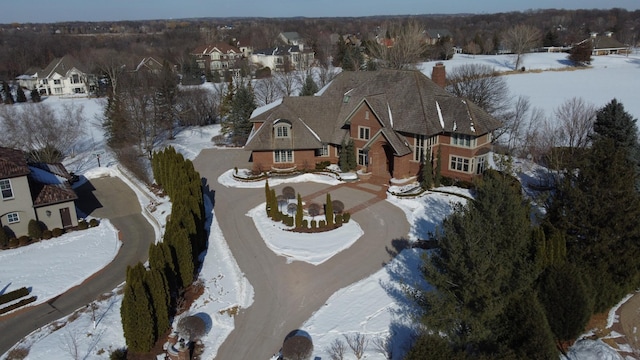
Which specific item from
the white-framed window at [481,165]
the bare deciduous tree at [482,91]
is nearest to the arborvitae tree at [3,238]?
the white-framed window at [481,165]

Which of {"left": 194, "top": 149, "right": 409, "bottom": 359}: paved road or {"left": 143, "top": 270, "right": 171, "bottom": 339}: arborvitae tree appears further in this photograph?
{"left": 194, "top": 149, "right": 409, "bottom": 359}: paved road

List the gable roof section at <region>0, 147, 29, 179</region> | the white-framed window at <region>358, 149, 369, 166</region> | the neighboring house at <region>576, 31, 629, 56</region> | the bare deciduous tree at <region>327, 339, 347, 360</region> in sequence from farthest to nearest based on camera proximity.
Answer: the neighboring house at <region>576, 31, 629, 56</region> < the white-framed window at <region>358, 149, 369, 166</region> < the gable roof section at <region>0, 147, 29, 179</region> < the bare deciduous tree at <region>327, 339, 347, 360</region>

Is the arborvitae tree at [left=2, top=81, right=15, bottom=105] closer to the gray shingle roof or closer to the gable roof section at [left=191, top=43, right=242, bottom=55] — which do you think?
the gable roof section at [left=191, top=43, right=242, bottom=55]

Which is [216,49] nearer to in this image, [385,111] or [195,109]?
[195,109]

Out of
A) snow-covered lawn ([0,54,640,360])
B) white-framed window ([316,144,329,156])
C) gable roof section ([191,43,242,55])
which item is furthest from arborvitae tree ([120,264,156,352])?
gable roof section ([191,43,242,55])

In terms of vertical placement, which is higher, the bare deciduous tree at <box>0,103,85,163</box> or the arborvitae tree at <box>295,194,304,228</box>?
the bare deciduous tree at <box>0,103,85,163</box>

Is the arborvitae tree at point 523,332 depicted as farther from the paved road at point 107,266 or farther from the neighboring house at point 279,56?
the neighboring house at point 279,56
